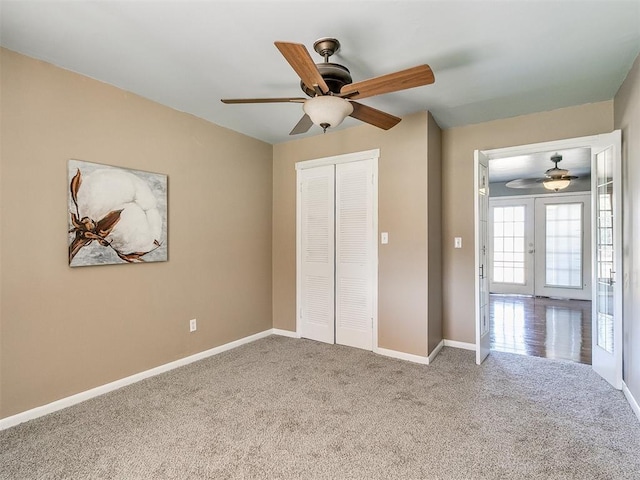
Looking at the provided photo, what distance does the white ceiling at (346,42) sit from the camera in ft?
5.98

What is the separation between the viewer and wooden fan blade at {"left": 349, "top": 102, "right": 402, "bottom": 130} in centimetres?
233

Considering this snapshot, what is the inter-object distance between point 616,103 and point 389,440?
3.34m

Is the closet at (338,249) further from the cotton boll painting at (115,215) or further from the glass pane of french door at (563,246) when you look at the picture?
the glass pane of french door at (563,246)

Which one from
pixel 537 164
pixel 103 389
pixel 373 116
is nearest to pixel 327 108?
pixel 373 116

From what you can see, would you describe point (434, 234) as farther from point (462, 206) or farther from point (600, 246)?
point (600, 246)

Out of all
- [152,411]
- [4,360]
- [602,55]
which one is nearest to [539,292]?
[602,55]

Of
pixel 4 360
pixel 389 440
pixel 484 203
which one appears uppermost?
pixel 484 203

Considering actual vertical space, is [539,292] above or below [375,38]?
below

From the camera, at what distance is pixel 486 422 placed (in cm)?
221

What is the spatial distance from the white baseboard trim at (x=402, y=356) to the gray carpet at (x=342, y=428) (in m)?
0.18

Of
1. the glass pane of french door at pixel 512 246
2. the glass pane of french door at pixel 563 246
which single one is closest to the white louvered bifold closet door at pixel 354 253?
the glass pane of french door at pixel 512 246

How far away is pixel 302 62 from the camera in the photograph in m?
1.68

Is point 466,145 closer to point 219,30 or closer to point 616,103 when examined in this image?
point 616,103

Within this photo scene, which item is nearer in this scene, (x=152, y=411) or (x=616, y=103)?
(x=152, y=411)
